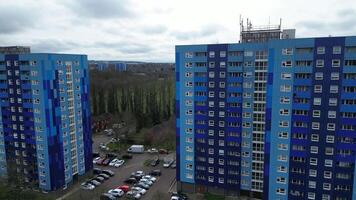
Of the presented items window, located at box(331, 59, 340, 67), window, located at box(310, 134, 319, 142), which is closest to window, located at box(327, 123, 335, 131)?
window, located at box(310, 134, 319, 142)

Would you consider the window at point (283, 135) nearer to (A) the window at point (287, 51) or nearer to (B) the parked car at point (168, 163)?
(A) the window at point (287, 51)

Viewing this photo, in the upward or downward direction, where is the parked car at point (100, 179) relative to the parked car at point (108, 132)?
downward

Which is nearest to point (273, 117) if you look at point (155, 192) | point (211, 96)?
point (211, 96)

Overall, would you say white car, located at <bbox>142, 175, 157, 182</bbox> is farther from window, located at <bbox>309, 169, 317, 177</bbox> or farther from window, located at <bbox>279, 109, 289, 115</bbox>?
window, located at <bbox>309, 169, 317, 177</bbox>

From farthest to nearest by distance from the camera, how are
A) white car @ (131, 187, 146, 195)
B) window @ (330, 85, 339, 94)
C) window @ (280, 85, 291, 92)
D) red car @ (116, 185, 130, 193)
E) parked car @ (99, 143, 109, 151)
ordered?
parked car @ (99, 143, 109, 151) < red car @ (116, 185, 130, 193) < white car @ (131, 187, 146, 195) < window @ (280, 85, 291, 92) < window @ (330, 85, 339, 94)

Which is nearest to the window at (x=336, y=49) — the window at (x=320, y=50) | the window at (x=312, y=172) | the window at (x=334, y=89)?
the window at (x=320, y=50)

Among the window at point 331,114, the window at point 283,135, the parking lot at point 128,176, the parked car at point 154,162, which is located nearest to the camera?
the window at point 331,114

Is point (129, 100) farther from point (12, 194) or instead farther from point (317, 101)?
point (317, 101)
